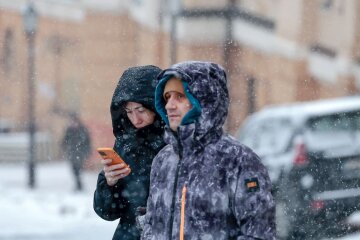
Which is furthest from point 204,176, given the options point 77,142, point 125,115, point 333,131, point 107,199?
point 77,142

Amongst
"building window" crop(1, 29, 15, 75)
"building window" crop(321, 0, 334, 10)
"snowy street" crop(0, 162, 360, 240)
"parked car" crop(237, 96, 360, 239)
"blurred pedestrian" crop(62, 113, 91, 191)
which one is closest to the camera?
"parked car" crop(237, 96, 360, 239)

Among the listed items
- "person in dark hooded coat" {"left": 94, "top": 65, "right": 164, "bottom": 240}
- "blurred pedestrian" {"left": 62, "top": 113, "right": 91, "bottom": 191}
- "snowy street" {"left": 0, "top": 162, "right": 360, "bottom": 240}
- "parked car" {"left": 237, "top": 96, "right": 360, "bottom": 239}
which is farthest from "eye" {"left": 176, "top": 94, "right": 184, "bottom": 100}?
"blurred pedestrian" {"left": 62, "top": 113, "right": 91, "bottom": 191}

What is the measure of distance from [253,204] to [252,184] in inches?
2.5

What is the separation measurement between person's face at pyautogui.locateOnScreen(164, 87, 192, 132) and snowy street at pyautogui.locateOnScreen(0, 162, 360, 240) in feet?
20.3

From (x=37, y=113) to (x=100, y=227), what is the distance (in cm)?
1524

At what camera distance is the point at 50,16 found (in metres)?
28.5

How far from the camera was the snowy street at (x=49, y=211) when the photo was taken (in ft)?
38.9

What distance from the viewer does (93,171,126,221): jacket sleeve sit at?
152 inches

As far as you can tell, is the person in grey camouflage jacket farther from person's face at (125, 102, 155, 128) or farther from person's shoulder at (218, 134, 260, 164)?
person's face at (125, 102, 155, 128)

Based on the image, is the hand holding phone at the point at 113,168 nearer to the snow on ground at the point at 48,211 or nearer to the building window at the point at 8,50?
the snow on ground at the point at 48,211

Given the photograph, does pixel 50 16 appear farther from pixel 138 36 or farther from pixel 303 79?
pixel 303 79

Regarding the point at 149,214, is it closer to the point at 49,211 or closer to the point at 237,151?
the point at 237,151

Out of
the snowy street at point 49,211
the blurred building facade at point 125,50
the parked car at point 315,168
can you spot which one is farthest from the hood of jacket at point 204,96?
the blurred building facade at point 125,50

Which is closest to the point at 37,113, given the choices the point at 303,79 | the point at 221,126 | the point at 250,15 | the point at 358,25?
the point at 250,15
